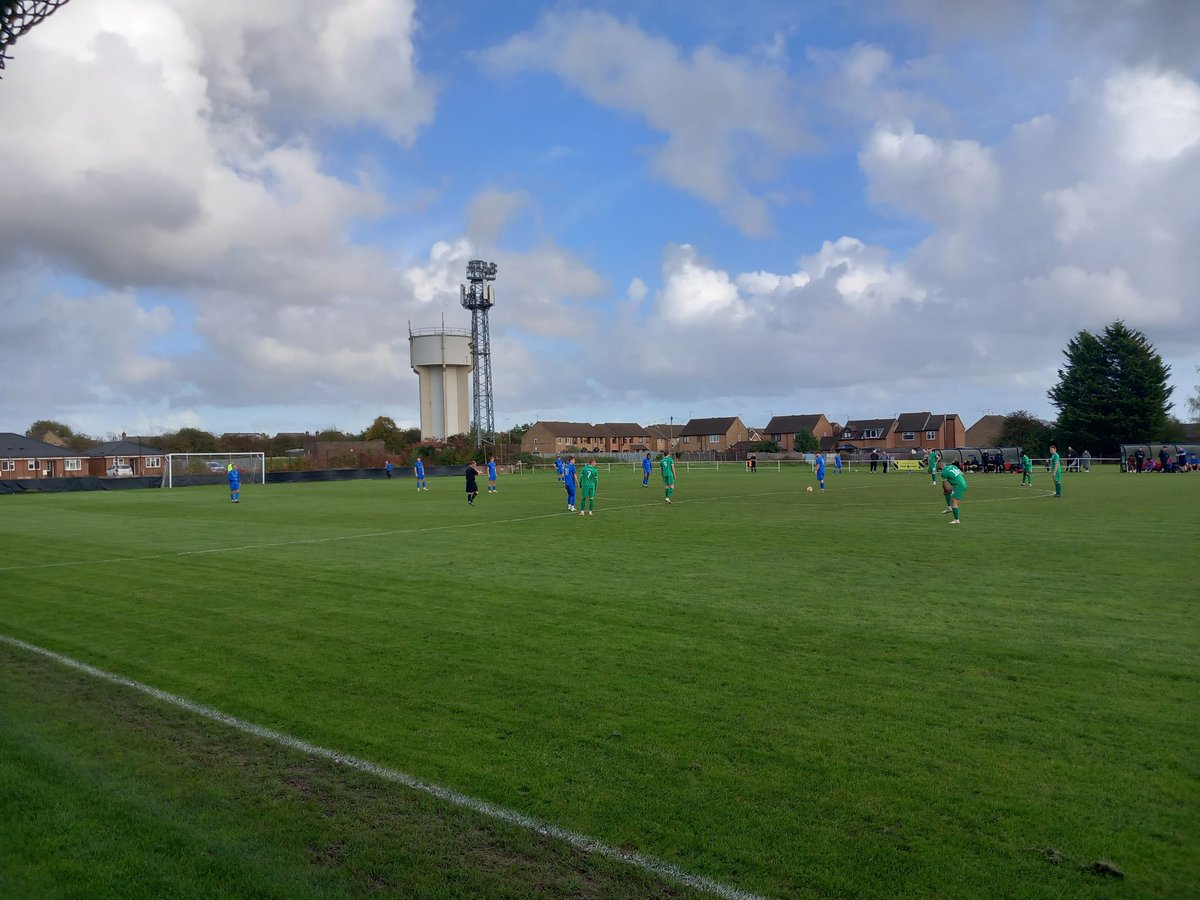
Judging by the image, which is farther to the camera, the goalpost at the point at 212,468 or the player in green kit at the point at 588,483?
the goalpost at the point at 212,468

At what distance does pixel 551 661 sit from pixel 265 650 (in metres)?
3.22

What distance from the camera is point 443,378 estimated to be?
3799 inches

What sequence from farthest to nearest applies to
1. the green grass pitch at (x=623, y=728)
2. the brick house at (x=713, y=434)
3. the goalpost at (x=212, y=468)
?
the brick house at (x=713, y=434) → the goalpost at (x=212, y=468) → the green grass pitch at (x=623, y=728)

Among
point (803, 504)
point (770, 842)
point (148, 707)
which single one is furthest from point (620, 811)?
point (803, 504)

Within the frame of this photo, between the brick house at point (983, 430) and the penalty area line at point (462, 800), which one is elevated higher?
the brick house at point (983, 430)

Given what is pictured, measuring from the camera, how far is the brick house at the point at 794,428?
12800cm

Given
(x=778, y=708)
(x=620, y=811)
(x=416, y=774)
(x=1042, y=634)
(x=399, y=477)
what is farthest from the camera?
(x=399, y=477)

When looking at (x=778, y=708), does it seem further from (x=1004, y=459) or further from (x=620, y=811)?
(x=1004, y=459)

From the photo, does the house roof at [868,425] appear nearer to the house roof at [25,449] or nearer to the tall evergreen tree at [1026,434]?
the tall evergreen tree at [1026,434]

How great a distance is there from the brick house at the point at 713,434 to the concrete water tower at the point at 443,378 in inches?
1992

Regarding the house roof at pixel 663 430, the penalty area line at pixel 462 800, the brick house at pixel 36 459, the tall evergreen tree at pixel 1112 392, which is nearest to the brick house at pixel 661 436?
the house roof at pixel 663 430

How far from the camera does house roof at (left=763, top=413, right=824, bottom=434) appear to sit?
128000mm

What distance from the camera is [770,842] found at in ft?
14.4

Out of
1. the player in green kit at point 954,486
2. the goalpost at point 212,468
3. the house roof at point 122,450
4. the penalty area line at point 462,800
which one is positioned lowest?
the penalty area line at point 462,800
